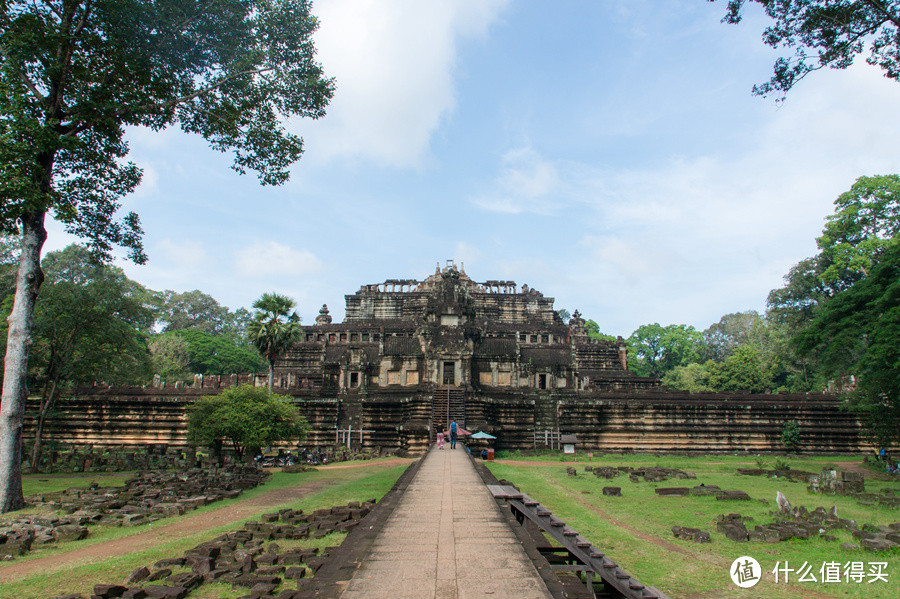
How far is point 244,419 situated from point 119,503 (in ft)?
29.1

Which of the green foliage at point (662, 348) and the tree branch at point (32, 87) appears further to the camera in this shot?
the green foliage at point (662, 348)

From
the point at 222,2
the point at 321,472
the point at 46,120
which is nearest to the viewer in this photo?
the point at 46,120

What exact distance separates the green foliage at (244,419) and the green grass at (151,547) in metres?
3.17

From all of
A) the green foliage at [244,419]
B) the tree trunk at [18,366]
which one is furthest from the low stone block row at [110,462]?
the tree trunk at [18,366]

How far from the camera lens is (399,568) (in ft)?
21.3

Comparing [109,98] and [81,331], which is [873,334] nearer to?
[109,98]

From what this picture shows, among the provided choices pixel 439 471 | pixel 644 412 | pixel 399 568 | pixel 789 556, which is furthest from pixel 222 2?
pixel 644 412

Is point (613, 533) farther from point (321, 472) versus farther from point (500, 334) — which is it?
point (500, 334)

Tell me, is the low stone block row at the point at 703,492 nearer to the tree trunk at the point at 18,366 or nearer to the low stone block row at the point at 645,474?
the low stone block row at the point at 645,474

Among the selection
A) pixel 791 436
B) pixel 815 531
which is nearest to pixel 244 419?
pixel 815 531

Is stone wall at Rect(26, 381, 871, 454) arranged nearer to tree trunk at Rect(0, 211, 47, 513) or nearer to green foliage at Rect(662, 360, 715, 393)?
tree trunk at Rect(0, 211, 47, 513)

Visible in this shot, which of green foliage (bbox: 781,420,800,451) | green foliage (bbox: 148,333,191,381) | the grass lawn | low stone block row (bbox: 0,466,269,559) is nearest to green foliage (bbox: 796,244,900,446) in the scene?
the grass lawn

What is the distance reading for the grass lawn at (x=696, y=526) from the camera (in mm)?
8219

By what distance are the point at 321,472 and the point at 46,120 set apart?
16.9 m
